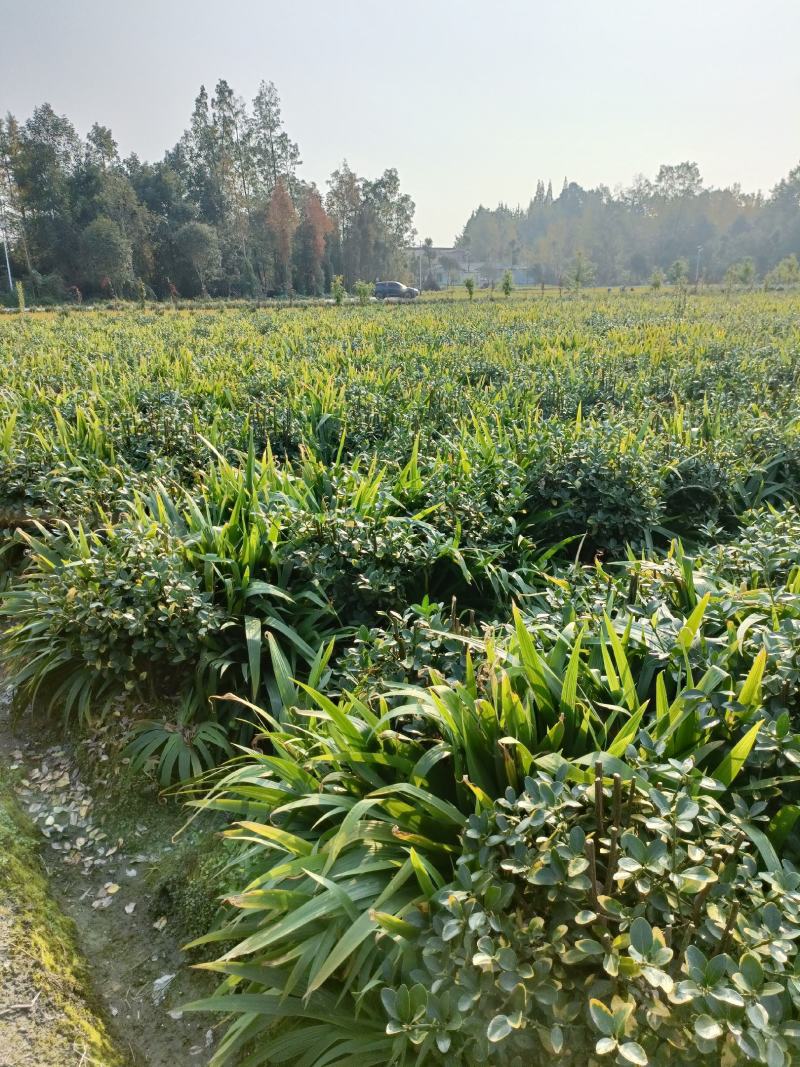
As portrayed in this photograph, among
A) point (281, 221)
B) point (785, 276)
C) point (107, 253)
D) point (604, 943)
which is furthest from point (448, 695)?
point (785, 276)

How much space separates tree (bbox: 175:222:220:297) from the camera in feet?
135

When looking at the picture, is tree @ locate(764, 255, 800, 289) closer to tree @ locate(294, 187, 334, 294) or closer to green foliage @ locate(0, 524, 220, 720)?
tree @ locate(294, 187, 334, 294)

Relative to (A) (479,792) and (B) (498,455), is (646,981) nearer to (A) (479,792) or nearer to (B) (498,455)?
(A) (479,792)

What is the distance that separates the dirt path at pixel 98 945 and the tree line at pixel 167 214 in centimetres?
4023

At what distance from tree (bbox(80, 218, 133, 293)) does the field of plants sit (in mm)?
37717

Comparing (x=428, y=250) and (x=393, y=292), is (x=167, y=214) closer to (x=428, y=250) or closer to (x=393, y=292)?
(x=393, y=292)

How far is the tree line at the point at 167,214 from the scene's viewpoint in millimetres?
39816

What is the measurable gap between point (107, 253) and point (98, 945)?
42505 mm

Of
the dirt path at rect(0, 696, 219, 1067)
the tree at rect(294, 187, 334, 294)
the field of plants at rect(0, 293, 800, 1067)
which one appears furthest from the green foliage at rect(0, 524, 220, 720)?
the tree at rect(294, 187, 334, 294)

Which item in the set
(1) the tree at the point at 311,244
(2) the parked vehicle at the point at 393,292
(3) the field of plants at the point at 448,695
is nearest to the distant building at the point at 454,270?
(1) the tree at the point at 311,244

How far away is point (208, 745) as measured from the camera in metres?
2.57

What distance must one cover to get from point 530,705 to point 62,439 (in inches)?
151

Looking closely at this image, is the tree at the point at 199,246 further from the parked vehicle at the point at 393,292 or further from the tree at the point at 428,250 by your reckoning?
the tree at the point at 428,250

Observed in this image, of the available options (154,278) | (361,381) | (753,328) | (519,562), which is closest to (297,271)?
(154,278)
